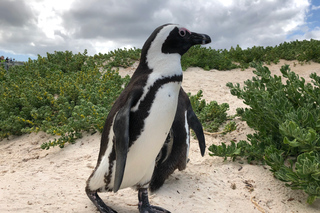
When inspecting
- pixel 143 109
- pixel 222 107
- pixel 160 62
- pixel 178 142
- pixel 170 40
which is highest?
pixel 170 40

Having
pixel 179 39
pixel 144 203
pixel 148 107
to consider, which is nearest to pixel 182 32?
pixel 179 39

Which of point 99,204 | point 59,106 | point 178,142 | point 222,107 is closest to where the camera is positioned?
point 99,204

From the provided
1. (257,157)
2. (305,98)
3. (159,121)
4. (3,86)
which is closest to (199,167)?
(257,157)

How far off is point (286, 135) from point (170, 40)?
5.61 ft

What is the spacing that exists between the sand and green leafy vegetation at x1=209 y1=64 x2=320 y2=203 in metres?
0.19

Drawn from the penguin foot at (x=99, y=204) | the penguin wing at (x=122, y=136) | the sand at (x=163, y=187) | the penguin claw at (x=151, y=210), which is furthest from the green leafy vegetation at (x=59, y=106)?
the penguin wing at (x=122, y=136)

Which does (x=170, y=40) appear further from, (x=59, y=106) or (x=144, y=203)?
(x=59, y=106)

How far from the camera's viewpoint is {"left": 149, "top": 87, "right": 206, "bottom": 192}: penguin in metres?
2.67

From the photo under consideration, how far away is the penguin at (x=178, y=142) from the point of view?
2.67 metres

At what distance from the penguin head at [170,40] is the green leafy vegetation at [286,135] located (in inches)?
48.4

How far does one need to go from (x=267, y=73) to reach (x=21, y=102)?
4566 millimetres

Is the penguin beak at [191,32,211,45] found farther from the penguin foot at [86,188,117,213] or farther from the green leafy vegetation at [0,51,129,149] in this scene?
the green leafy vegetation at [0,51,129,149]

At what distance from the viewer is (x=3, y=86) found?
7039 mm

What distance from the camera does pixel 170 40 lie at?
6.68 ft
